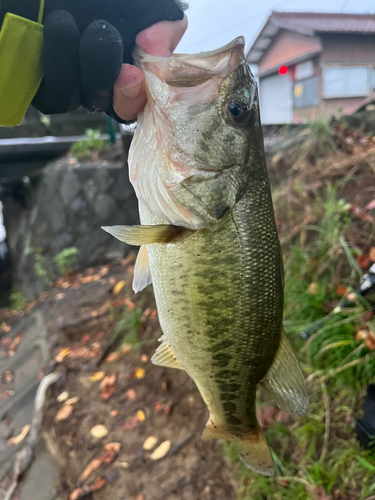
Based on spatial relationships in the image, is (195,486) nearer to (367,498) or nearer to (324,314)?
(367,498)

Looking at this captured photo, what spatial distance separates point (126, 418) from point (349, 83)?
23.4ft

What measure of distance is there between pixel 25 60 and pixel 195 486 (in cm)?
250

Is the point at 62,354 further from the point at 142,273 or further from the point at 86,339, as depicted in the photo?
the point at 142,273

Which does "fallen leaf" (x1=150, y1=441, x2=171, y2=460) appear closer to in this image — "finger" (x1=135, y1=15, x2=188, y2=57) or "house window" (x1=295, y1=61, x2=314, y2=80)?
"finger" (x1=135, y1=15, x2=188, y2=57)

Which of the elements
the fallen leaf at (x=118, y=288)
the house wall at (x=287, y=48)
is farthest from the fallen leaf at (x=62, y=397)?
the house wall at (x=287, y=48)

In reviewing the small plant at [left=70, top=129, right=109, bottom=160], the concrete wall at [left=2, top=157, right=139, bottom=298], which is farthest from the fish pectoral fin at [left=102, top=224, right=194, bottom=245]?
the small plant at [left=70, top=129, right=109, bottom=160]

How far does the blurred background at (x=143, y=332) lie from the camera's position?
209 cm

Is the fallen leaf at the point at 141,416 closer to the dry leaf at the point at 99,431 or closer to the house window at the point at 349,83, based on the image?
the dry leaf at the point at 99,431

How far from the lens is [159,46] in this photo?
1.02m

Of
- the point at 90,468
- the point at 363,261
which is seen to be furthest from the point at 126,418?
the point at 363,261

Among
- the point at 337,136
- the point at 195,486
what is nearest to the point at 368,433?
the point at 195,486

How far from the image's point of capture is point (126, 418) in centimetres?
284

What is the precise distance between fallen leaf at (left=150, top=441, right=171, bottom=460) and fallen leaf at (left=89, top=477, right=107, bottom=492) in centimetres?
37

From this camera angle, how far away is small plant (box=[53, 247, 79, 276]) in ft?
18.7
